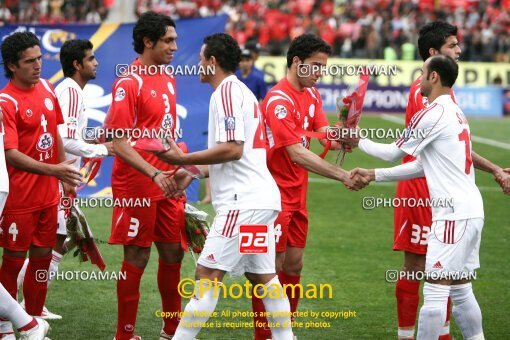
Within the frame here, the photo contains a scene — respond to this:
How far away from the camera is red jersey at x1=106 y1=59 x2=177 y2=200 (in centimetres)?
755

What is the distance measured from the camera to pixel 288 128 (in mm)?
7621

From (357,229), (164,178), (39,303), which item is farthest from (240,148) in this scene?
(357,229)

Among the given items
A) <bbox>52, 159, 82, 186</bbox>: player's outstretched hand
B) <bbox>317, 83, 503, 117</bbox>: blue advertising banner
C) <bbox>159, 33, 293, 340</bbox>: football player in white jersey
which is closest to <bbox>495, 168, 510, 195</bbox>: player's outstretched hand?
<bbox>159, 33, 293, 340</bbox>: football player in white jersey

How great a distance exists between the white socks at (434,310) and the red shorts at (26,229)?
9.98 ft

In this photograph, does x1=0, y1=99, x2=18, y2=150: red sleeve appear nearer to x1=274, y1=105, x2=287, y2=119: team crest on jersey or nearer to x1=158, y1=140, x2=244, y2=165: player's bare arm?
x1=158, y1=140, x2=244, y2=165: player's bare arm

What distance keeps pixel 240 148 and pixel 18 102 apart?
195 cm

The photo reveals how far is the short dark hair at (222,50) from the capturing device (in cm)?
694

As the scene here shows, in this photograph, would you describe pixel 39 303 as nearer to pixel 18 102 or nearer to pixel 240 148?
pixel 18 102

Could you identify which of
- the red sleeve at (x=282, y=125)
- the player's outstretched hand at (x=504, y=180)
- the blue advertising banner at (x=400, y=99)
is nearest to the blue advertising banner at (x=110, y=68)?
the red sleeve at (x=282, y=125)

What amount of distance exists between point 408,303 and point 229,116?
2.30m

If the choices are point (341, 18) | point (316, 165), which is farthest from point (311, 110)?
point (341, 18)

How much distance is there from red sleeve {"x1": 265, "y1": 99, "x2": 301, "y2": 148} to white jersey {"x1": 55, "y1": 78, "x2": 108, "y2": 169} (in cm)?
136

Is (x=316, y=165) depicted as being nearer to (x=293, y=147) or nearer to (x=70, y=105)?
(x=293, y=147)

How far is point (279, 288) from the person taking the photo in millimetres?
6949
